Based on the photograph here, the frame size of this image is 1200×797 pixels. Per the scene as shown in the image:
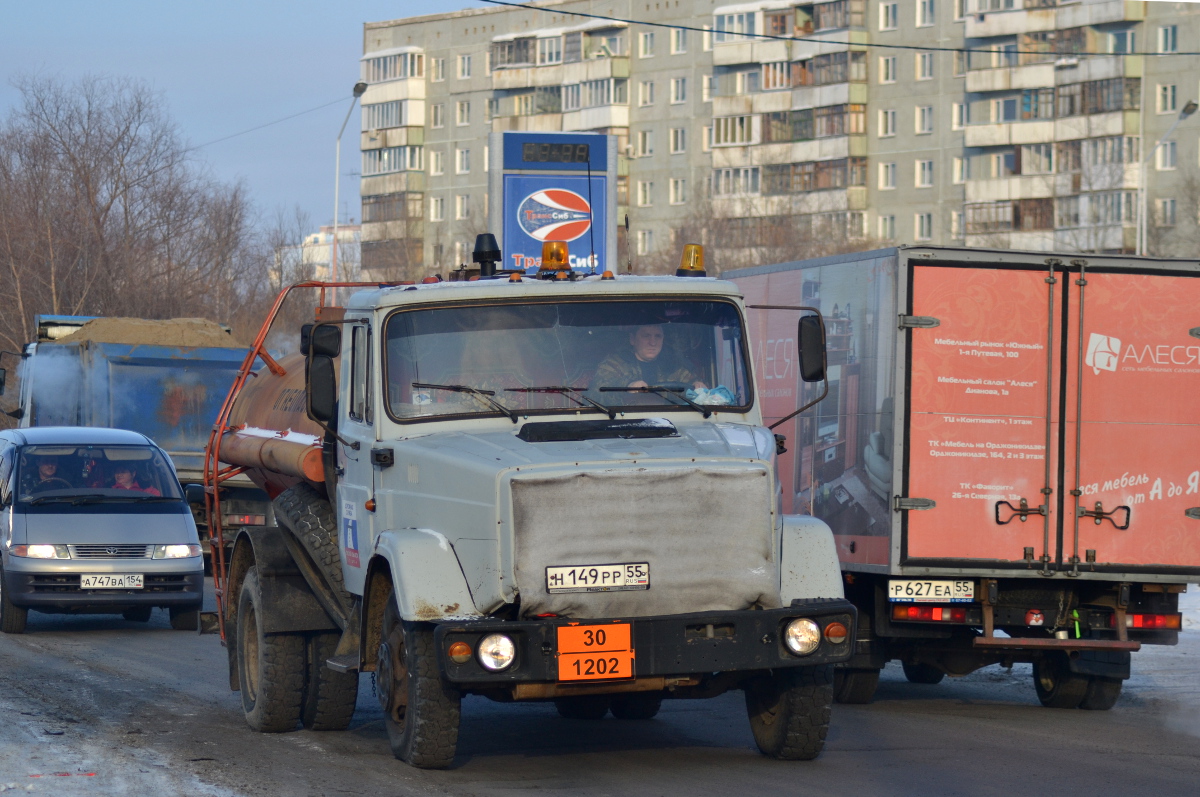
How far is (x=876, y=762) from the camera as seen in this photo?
8.70m

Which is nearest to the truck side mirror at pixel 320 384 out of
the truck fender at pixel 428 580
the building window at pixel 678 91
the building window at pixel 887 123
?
the truck fender at pixel 428 580

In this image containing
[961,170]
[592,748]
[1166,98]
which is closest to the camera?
[592,748]

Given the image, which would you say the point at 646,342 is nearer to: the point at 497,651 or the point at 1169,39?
the point at 497,651

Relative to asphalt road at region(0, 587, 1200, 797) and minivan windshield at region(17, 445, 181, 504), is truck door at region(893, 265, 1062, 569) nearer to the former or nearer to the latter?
asphalt road at region(0, 587, 1200, 797)

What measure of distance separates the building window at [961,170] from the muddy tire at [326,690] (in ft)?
219

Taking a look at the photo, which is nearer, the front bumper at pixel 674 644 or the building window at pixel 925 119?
the front bumper at pixel 674 644

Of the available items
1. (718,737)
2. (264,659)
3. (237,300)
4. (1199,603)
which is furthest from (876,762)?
(237,300)

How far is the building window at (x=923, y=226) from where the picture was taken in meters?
75.2

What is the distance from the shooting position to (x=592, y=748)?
29.8 feet

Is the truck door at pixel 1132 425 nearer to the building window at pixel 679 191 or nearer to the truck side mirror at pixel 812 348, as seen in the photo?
the truck side mirror at pixel 812 348

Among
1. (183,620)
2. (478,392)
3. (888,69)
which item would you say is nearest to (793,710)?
(478,392)

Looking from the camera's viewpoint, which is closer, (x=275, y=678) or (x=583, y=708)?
(x=275, y=678)

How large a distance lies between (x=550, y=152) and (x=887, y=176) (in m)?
59.1

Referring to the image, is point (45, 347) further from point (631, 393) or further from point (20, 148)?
point (20, 148)
